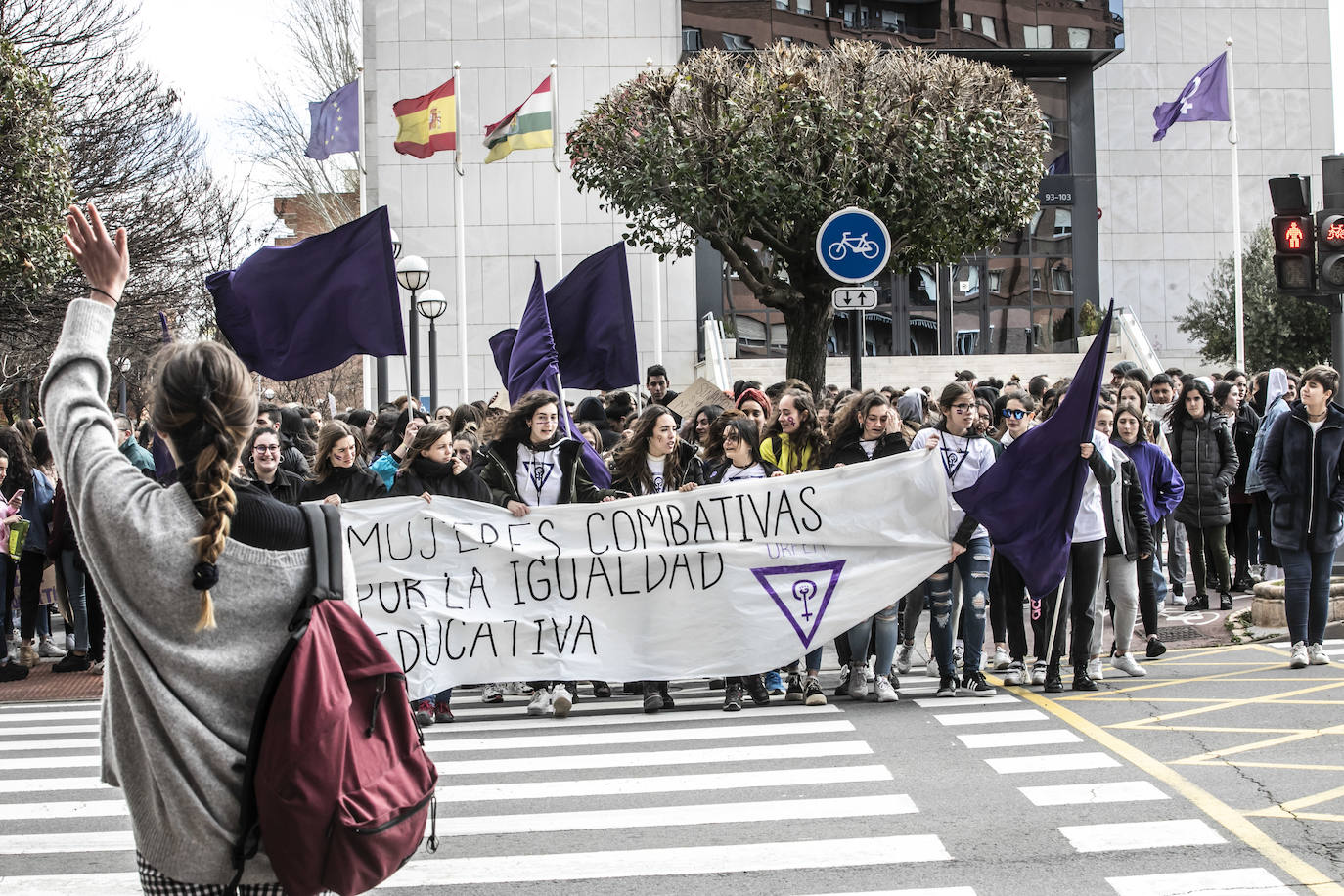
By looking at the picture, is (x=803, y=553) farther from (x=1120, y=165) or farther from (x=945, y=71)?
(x=1120, y=165)

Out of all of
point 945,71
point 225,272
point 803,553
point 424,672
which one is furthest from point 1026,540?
point 945,71

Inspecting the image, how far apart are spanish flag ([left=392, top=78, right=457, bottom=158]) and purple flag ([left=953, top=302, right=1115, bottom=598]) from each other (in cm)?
1772

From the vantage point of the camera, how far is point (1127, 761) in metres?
7.11

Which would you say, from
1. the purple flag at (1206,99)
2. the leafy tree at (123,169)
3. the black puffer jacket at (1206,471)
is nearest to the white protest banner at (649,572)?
the black puffer jacket at (1206,471)

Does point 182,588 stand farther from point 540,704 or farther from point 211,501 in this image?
point 540,704

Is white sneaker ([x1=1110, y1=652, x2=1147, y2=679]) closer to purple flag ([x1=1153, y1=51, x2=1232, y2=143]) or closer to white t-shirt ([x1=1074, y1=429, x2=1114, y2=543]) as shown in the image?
white t-shirt ([x1=1074, y1=429, x2=1114, y2=543])

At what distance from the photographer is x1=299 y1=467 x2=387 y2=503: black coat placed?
9406 millimetres

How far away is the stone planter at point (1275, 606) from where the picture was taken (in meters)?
11.3

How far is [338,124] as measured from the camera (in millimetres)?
26703

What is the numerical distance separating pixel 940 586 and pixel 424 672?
3327 mm

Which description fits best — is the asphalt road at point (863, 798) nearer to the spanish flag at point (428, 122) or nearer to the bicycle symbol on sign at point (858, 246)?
the bicycle symbol on sign at point (858, 246)

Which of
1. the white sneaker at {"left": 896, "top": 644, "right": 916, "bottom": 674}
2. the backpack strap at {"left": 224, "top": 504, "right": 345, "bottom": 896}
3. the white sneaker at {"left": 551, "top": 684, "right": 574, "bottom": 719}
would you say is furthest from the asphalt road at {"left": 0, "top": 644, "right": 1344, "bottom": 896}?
the backpack strap at {"left": 224, "top": 504, "right": 345, "bottom": 896}

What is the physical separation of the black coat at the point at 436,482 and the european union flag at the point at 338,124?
18428mm

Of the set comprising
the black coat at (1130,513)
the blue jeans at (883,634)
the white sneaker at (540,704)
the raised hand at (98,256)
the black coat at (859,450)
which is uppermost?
the raised hand at (98,256)
